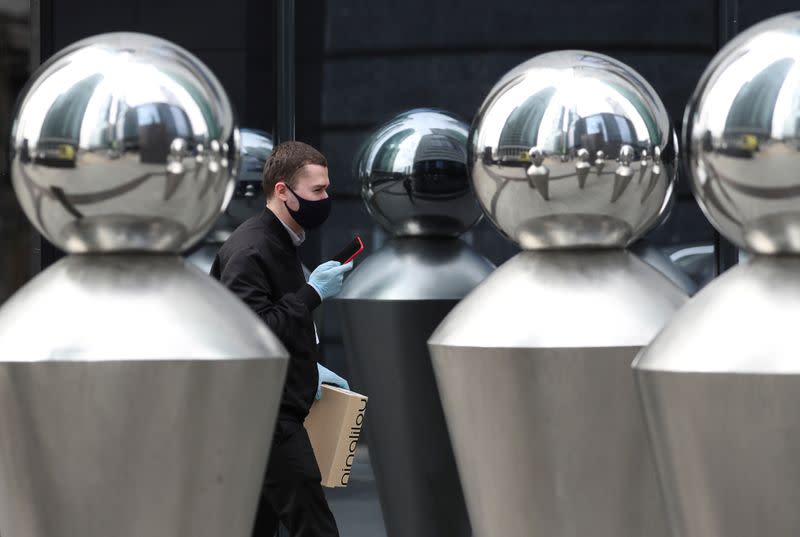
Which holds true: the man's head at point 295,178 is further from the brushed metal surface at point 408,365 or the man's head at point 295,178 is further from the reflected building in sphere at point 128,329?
the reflected building in sphere at point 128,329

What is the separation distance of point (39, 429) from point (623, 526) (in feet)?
4.75

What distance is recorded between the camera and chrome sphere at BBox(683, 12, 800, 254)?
278 cm

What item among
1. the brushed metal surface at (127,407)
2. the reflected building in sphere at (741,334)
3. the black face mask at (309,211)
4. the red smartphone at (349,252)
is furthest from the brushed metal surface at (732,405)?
the red smartphone at (349,252)

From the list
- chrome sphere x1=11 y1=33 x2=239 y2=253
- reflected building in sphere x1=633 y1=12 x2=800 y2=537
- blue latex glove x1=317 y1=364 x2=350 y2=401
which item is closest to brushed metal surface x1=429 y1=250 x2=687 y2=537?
reflected building in sphere x1=633 y1=12 x2=800 y2=537

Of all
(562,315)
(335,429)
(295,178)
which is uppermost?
(295,178)

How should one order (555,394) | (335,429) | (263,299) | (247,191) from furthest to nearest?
1. (247,191)
2. (335,429)
3. (263,299)
4. (555,394)

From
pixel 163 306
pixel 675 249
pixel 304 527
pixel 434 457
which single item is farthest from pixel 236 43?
pixel 163 306

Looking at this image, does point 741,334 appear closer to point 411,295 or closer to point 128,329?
point 128,329

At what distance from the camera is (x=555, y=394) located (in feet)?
11.5

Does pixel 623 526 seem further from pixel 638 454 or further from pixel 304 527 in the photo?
pixel 304 527

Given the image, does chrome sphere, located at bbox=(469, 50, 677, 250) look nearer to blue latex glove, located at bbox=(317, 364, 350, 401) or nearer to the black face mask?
the black face mask

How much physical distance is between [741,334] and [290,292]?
2452 millimetres

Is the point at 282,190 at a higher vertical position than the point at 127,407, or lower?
higher

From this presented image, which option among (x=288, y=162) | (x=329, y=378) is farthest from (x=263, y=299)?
(x=329, y=378)
